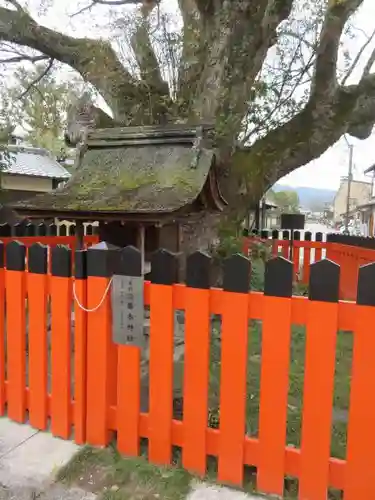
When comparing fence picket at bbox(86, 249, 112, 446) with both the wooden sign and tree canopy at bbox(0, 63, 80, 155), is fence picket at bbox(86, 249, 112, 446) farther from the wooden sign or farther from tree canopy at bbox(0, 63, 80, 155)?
tree canopy at bbox(0, 63, 80, 155)

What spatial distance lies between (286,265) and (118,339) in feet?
3.46

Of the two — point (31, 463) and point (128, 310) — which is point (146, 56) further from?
point (31, 463)

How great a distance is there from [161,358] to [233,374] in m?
0.41

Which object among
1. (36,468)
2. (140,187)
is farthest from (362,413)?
(140,187)

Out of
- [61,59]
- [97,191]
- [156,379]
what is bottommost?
[156,379]

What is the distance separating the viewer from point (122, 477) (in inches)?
82.9

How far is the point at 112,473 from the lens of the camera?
2.13 meters

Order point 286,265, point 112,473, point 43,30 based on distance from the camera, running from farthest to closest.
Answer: point 43,30, point 112,473, point 286,265

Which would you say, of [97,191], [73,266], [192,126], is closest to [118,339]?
[73,266]

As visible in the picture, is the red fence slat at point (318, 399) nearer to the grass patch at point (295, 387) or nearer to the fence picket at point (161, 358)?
the grass patch at point (295, 387)

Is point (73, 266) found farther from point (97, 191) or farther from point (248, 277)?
point (97, 191)

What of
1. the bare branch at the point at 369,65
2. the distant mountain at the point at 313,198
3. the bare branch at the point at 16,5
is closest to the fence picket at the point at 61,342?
the bare branch at the point at 16,5

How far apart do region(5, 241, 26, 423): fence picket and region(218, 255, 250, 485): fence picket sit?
54.8 inches

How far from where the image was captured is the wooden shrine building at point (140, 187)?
11.5 feet
